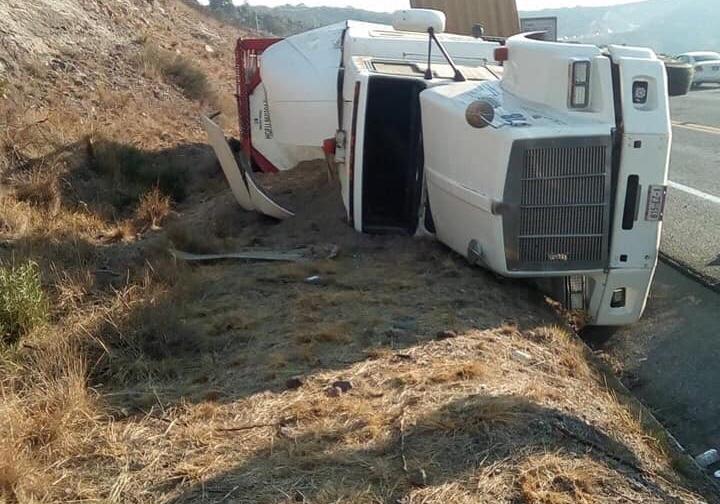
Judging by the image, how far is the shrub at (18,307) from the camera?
15.3ft

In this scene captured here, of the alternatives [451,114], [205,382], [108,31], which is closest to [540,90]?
[451,114]

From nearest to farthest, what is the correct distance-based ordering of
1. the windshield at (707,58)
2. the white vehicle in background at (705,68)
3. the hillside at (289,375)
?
the hillside at (289,375), the white vehicle in background at (705,68), the windshield at (707,58)

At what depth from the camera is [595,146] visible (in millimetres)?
5086

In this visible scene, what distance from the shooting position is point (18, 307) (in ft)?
15.5

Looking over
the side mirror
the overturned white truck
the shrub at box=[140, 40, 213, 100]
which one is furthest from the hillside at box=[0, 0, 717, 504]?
the shrub at box=[140, 40, 213, 100]

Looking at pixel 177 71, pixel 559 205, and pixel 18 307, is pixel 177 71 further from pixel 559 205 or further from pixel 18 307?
pixel 559 205

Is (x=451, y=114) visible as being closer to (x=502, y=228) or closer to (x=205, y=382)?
(x=502, y=228)

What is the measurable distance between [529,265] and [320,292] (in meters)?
1.52

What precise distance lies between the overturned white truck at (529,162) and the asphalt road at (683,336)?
0.34 meters

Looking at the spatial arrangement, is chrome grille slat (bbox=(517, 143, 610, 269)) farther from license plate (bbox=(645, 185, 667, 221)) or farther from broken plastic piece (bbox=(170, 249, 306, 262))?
broken plastic piece (bbox=(170, 249, 306, 262))

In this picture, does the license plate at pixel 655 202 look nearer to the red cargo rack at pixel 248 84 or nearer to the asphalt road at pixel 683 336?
the asphalt road at pixel 683 336

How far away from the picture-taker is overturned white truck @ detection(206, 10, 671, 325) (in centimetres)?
513

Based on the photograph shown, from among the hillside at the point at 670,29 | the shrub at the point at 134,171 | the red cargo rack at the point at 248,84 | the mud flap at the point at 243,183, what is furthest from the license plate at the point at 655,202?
the hillside at the point at 670,29

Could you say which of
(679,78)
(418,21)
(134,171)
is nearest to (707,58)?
(418,21)
